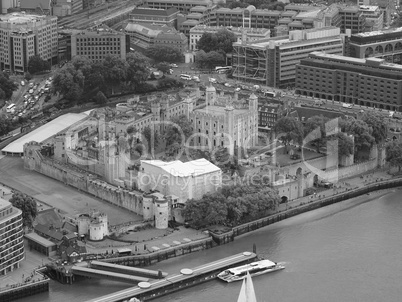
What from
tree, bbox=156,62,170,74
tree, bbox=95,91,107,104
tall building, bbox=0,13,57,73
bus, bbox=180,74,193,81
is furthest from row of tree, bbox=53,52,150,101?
tall building, bbox=0,13,57,73

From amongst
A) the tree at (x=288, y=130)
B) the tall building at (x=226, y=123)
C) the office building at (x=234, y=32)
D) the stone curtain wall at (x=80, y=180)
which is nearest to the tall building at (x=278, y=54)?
the office building at (x=234, y=32)

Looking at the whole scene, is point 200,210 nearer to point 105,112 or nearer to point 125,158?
point 125,158

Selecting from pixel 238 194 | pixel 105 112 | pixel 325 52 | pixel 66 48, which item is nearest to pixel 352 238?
pixel 238 194

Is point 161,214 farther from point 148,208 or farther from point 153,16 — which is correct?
point 153,16

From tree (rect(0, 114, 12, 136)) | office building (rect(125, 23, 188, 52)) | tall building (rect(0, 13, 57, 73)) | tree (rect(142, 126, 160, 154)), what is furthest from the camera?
office building (rect(125, 23, 188, 52))

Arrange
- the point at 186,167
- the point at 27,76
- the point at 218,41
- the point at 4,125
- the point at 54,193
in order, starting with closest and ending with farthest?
the point at 186,167
the point at 54,193
the point at 4,125
the point at 27,76
the point at 218,41

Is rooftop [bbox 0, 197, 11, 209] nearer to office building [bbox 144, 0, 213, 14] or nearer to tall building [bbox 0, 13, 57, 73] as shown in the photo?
tall building [bbox 0, 13, 57, 73]

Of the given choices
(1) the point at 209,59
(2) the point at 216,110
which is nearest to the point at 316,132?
(2) the point at 216,110
